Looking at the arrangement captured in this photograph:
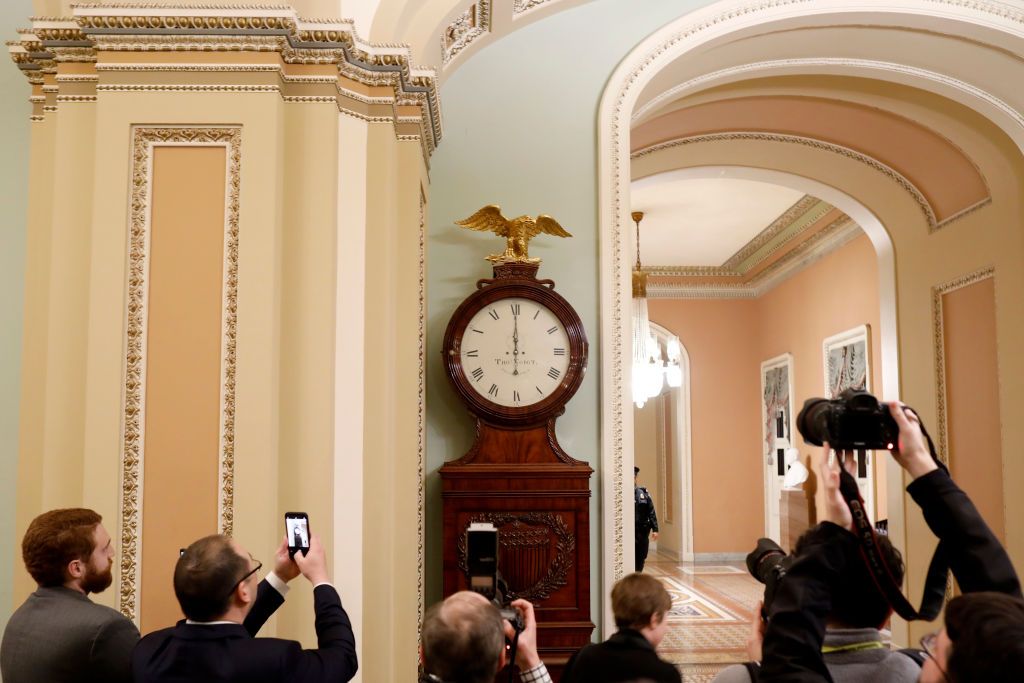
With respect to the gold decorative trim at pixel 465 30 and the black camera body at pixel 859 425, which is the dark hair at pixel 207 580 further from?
the gold decorative trim at pixel 465 30

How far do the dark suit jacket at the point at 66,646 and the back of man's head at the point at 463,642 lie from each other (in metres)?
0.82

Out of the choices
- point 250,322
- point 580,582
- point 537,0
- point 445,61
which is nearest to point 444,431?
point 580,582

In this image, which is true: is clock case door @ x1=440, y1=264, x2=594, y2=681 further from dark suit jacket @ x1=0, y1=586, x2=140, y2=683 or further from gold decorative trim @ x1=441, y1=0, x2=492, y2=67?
dark suit jacket @ x1=0, y1=586, x2=140, y2=683

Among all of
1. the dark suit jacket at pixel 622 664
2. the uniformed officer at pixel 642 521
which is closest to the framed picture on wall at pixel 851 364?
the uniformed officer at pixel 642 521

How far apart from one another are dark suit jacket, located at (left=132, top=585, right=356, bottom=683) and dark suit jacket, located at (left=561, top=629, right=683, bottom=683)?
0.50 m

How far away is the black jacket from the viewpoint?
143cm

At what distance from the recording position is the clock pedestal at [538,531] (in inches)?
160

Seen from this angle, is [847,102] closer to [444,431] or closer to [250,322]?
[444,431]

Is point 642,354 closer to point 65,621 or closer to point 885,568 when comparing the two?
point 65,621

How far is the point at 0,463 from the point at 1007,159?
17.9ft

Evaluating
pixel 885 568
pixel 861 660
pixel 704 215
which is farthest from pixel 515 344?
pixel 704 215

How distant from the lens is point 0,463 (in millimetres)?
3715

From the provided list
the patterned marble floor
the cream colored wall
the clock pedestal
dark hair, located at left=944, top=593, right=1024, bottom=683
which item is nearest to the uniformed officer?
the patterned marble floor

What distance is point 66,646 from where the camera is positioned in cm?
215
